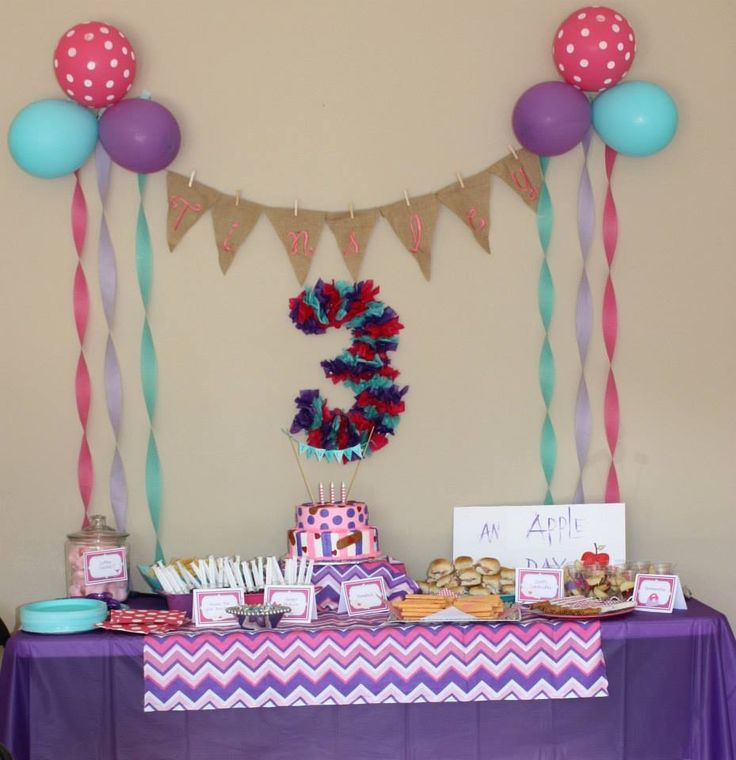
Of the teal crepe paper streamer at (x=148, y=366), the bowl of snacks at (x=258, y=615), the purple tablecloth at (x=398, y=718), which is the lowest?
the purple tablecloth at (x=398, y=718)

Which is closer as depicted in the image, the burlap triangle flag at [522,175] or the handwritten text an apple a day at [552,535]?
the handwritten text an apple a day at [552,535]

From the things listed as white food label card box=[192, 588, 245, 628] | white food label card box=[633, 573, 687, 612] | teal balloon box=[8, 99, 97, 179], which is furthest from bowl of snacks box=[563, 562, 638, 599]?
teal balloon box=[8, 99, 97, 179]

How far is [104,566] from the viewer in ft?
9.81

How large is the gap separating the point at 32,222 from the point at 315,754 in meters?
1.61

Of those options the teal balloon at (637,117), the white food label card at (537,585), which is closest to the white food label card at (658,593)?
the white food label card at (537,585)

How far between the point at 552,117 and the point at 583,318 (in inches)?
21.8

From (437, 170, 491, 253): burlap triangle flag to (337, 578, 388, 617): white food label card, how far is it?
1.02 meters

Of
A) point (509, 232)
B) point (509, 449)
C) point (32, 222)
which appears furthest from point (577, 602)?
point (32, 222)

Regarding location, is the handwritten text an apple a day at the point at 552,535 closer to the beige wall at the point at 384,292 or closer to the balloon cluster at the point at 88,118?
the beige wall at the point at 384,292

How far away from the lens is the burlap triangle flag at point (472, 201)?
333cm

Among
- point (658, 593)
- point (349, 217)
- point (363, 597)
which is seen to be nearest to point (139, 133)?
point (349, 217)

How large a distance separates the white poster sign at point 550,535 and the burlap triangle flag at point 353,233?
0.76 m

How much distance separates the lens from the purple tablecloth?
8.81 ft

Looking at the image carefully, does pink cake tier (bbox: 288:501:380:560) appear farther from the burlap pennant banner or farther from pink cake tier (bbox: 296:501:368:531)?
the burlap pennant banner
